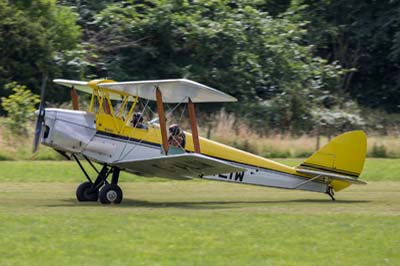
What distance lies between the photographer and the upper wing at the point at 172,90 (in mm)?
14916

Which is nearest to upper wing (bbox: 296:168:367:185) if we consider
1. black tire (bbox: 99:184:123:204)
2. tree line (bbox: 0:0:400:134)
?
black tire (bbox: 99:184:123:204)

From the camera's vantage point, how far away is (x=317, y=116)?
1227 inches

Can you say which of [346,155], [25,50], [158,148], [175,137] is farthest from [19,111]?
[346,155]

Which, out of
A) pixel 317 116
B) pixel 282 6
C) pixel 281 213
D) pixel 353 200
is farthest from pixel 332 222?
pixel 282 6

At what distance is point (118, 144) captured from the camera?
15.9 metres

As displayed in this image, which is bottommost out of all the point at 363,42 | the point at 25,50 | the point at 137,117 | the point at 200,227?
the point at 200,227

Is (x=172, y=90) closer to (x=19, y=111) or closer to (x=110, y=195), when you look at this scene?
(x=110, y=195)

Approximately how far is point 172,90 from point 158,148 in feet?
3.73

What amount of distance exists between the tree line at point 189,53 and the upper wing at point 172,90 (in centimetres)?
1376

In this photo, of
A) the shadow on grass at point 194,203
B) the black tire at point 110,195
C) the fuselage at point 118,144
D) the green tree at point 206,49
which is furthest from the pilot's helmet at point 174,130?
the green tree at point 206,49

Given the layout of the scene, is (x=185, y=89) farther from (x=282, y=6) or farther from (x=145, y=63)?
(x=282, y=6)

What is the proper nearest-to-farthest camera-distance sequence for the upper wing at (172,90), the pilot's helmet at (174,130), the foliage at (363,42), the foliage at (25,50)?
the upper wing at (172,90) < the pilot's helmet at (174,130) < the foliage at (25,50) < the foliage at (363,42)

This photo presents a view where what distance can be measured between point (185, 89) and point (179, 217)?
9.89ft

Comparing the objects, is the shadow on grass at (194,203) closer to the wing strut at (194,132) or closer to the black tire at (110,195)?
the black tire at (110,195)
